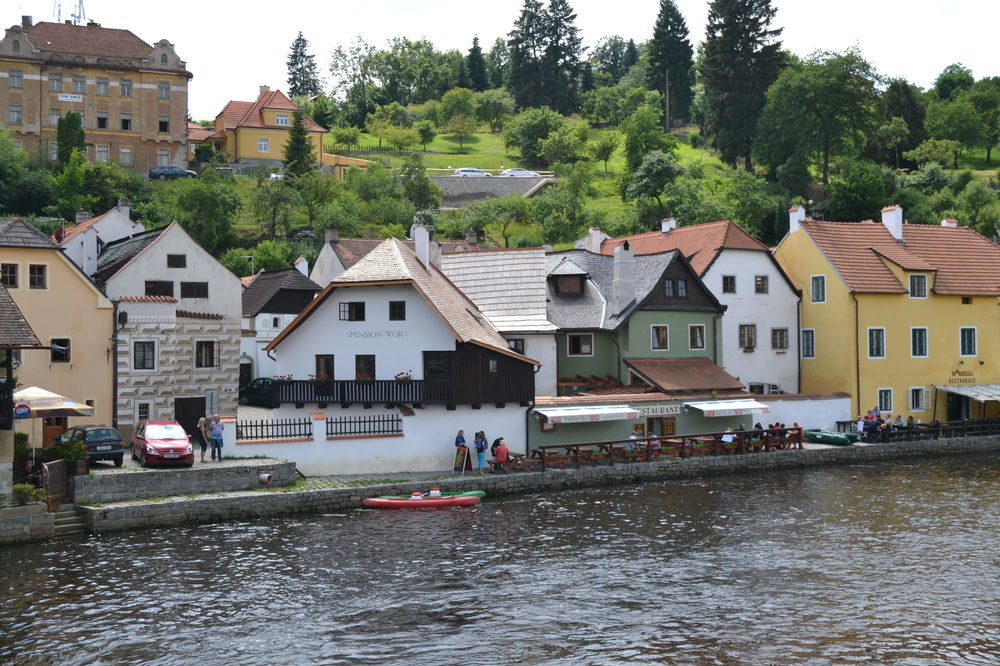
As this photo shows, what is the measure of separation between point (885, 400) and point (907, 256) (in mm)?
8983

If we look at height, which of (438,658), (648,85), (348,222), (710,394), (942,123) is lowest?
(438,658)

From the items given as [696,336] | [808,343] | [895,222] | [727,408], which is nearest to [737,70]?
[895,222]

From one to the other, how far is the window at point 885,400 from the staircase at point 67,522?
138 ft

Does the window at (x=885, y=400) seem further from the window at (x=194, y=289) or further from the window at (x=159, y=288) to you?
the window at (x=159, y=288)

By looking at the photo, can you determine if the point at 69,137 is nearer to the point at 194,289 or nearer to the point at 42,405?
the point at 194,289

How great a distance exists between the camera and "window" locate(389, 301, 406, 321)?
138 ft

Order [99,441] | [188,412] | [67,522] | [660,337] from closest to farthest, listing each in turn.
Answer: [67,522] → [99,441] → [188,412] → [660,337]

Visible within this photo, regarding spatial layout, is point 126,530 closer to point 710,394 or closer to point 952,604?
point 952,604

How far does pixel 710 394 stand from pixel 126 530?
2799 centimetres

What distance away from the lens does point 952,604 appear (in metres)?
24.3

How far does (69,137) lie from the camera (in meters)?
90.1

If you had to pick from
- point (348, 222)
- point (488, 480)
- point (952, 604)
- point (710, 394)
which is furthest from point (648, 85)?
point (952, 604)

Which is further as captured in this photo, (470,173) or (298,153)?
(470,173)

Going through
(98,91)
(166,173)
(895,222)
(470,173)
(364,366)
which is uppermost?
(98,91)
